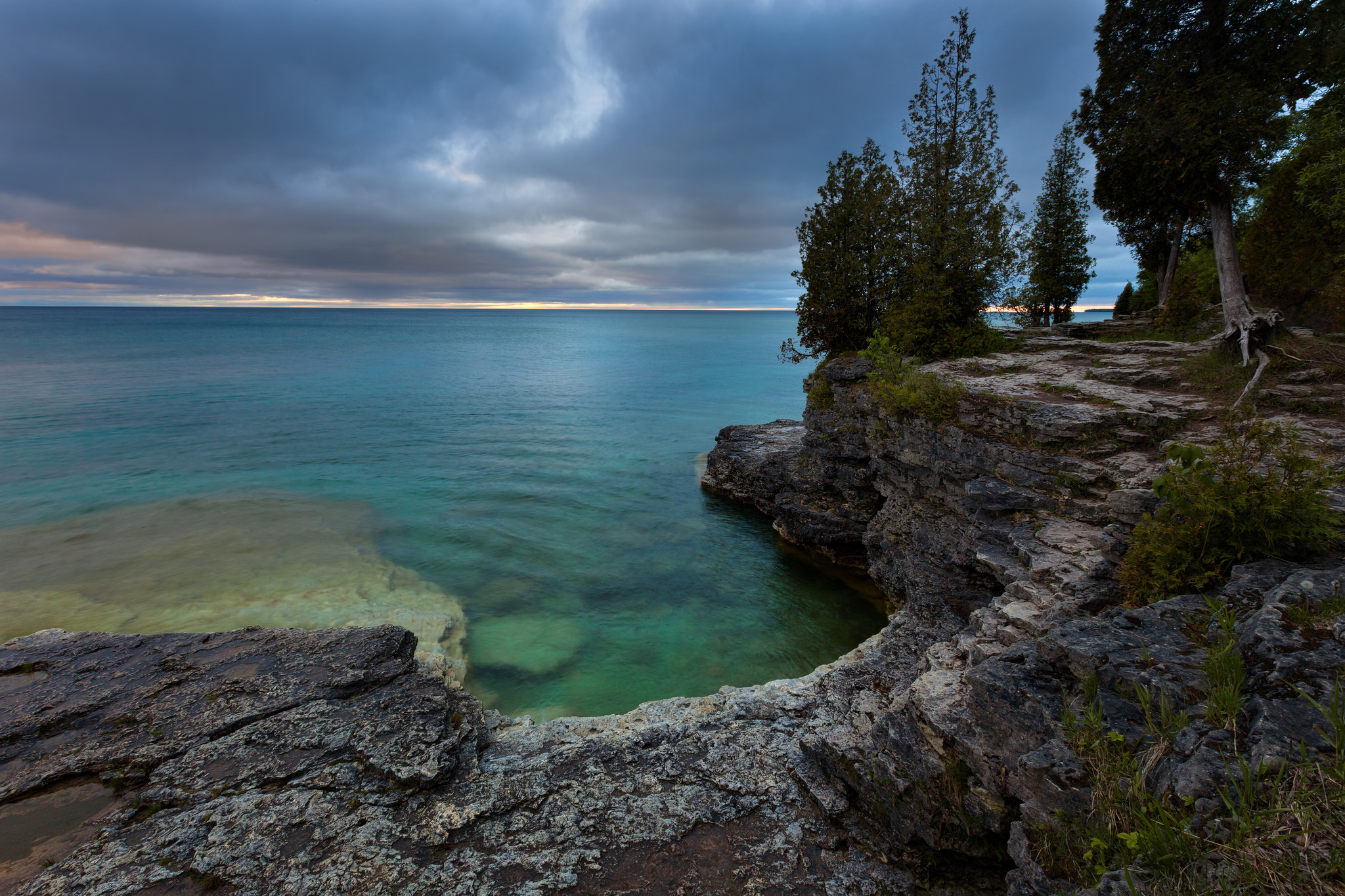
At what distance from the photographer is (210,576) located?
16.7 meters

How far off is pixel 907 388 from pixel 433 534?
1927cm

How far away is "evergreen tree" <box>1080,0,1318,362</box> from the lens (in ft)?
41.8

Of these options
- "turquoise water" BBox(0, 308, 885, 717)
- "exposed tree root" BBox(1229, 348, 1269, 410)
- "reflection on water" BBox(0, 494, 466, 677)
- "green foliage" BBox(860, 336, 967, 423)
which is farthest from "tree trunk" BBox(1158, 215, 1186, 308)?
"reflection on water" BBox(0, 494, 466, 677)

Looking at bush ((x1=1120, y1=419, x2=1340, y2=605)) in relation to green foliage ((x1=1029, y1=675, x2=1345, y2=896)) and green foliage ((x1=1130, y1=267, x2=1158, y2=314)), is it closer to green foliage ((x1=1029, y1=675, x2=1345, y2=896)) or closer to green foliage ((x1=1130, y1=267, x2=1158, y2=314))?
green foliage ((x1=1029, y1=675, x2=1345, y2=896))

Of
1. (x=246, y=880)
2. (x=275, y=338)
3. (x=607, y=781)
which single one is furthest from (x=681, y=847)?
(x=275, y=338)

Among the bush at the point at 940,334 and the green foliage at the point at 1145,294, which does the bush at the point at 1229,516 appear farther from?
the green foliage at the point at 1145,294

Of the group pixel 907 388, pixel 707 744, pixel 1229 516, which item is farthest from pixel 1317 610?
pixel 907 388

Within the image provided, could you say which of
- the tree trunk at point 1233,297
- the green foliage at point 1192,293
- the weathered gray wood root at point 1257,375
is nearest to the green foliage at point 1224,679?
the weathered gray wood root at point 1257,375

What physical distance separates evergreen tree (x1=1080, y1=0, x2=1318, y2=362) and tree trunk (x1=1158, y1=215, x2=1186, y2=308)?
8420 mm

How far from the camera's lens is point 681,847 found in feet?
21.7

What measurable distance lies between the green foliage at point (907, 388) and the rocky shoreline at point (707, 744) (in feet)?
4.57

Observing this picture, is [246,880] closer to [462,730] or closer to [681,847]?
[462,730]

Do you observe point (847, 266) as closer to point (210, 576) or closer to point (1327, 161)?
point (1327, 161)

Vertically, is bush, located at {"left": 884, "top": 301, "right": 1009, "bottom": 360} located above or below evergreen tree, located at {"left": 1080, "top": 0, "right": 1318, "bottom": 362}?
below
